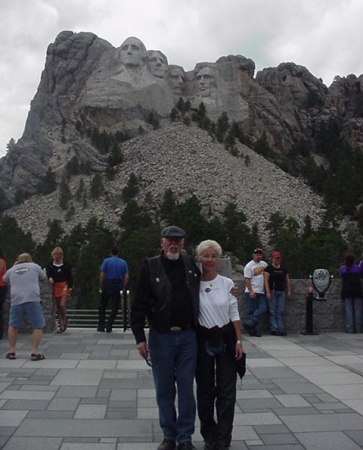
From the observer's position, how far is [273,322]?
11.2 metres

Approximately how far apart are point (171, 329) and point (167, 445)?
2.85 ft

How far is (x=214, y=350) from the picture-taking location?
189 inches

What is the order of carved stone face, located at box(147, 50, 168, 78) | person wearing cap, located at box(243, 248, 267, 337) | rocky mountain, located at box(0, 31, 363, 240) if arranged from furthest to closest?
carved stone face, located at box(147, 50, 168, 78)
rocky mountain, located at box(0, 31, 363, 240)
person wearing cap, located at box(243, 248, 267, 337)

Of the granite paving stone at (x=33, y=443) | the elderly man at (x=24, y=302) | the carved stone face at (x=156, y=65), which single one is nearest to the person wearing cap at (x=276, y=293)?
the elderly man at (x=24, y=302)

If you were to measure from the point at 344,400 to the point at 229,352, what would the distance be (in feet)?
6.59

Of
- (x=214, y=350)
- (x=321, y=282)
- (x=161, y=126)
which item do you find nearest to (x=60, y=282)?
(x=321, y=282)

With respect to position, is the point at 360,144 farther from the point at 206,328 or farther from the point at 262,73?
the point at 206,328

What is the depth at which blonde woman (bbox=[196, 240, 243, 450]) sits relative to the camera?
4.77 m

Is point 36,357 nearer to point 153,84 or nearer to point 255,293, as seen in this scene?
point 255,293

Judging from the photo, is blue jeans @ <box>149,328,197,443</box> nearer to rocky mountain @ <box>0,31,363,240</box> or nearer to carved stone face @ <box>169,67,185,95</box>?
rocky mountain @ <box>0,31,363,240</box>

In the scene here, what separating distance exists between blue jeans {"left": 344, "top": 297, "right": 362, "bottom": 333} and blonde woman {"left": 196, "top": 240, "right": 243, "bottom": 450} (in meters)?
7.06

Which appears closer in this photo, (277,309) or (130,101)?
(277,309)

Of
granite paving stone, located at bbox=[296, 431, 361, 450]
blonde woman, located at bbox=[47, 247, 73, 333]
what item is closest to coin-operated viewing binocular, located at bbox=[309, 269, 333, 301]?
blonde woman, located at bbox=[47, 247, 73, 333]

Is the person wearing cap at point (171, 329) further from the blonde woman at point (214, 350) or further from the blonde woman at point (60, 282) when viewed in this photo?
the blonde woman at point (60, 282)
